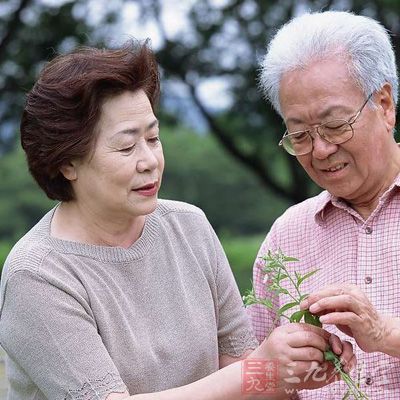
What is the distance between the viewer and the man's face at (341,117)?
2711mm

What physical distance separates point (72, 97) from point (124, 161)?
0.23 m

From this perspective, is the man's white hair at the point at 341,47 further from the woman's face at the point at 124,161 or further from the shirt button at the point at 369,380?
the shirt button at the point at 369,380

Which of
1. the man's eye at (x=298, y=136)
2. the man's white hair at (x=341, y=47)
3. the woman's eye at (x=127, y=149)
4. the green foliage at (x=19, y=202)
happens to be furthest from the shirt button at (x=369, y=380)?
the green foliage at (x=19, y=202)

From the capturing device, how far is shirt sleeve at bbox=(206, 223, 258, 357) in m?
2.95

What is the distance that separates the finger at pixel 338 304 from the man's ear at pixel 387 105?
680 mm

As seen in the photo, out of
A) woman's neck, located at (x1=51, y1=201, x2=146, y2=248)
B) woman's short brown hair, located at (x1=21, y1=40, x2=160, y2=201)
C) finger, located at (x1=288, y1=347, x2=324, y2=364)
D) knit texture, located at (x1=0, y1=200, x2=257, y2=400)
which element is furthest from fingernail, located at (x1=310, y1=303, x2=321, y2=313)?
woman's short brown hair, located at (x1=21, y1=40, x2=160, y2=201)

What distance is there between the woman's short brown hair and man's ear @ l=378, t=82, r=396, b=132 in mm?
678

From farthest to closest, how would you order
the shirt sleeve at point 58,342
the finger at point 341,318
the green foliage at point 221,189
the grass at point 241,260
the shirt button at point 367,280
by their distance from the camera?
the green foliage at point 221,189 → the grass at point 241,260 → the shirt button at point 367,280 → the shirt sleeve at point 58,342 → the finger at point 341,318

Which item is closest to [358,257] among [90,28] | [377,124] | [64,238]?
[377,124]

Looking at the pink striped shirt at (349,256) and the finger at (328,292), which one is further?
the pink striped shirt at (349,256)

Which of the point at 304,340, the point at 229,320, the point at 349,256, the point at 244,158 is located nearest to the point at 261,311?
the point at 229,320

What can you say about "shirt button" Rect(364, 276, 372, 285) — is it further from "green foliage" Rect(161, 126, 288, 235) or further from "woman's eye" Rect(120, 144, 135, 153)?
"green foliage" Rect(161, 126, 288, 235)

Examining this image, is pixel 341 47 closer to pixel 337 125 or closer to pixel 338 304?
pixel 337 125

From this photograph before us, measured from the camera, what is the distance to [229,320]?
296 cm
